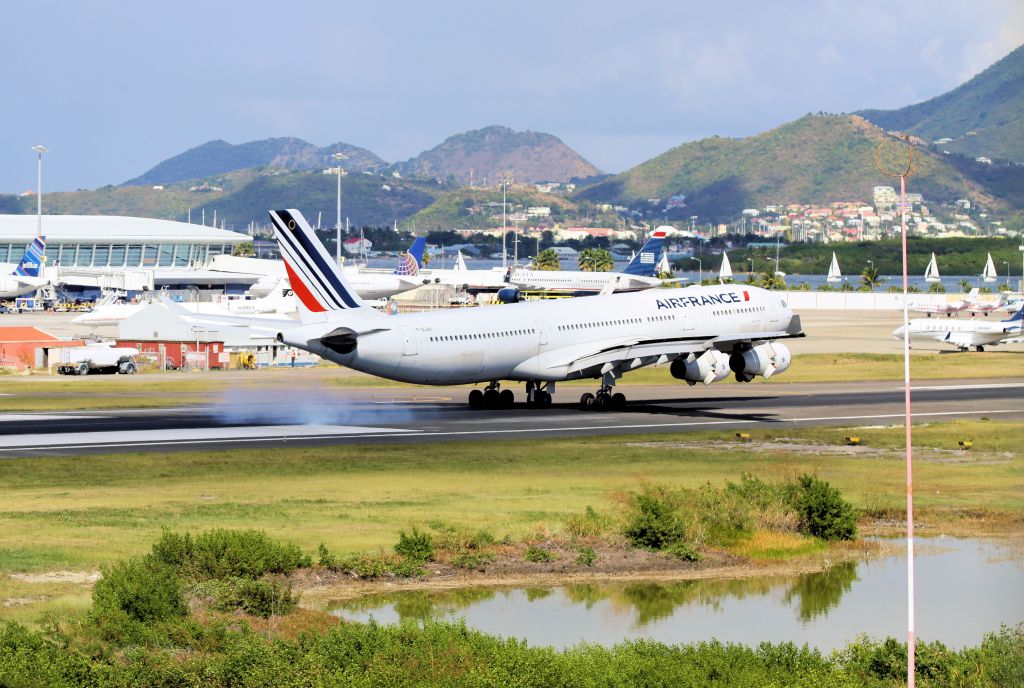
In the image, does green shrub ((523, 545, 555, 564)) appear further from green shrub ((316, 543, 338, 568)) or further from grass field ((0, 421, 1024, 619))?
green shrub ((316, 543, 338, 568))

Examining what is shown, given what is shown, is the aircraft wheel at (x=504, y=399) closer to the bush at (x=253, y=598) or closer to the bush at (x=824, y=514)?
the bush at (x=824, y=514)

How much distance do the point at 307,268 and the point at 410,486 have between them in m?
19.4

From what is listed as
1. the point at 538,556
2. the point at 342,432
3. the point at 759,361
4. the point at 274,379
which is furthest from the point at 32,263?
the point at 538,556

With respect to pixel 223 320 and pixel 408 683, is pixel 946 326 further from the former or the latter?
pixel 408 683

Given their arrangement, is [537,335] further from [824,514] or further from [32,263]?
[32,263]

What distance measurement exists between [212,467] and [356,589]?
16.5 m

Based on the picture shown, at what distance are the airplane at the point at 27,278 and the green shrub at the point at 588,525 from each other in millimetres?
167969

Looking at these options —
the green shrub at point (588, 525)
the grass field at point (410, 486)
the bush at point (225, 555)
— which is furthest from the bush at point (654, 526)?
the bush at point (225, 555)

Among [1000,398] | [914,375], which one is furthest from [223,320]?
[914,375]

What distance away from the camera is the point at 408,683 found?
23469 mm

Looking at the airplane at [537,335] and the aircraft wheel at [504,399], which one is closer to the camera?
the airplane at [537,335]

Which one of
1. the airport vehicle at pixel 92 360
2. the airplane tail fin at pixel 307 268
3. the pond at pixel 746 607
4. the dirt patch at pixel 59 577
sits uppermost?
the airplane tail fin at pixel 307 268

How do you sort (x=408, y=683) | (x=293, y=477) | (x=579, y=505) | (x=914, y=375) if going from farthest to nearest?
(x=914, y=375) → (x=293, y=477) → (x=579, y=505) → (x=408, y=683)

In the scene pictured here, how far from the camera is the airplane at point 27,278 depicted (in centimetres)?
19025
